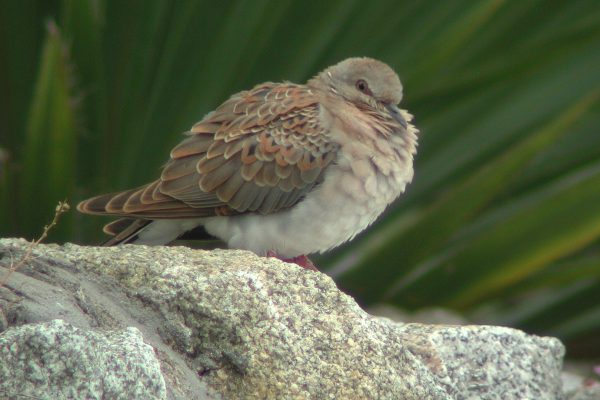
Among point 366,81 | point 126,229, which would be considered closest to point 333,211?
point 366,81

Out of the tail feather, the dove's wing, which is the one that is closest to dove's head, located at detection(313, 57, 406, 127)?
the dove's wing

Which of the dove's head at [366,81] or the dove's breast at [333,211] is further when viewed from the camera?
the dove's head at [366,81]

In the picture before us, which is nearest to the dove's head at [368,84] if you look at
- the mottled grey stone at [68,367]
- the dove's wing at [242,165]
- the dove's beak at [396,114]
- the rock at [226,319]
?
the dove's beak at [396,114]

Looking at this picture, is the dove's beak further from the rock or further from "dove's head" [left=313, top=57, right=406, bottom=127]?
the rock

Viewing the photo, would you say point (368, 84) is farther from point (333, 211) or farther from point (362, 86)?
point (333, 211)

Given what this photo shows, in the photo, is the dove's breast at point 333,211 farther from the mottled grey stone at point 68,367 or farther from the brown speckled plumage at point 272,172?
the mottled grey stone at point 68,367

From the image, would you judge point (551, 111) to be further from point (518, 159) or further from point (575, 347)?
point (575, 347)

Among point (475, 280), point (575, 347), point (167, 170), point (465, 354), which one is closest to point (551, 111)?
point (475, 280)
